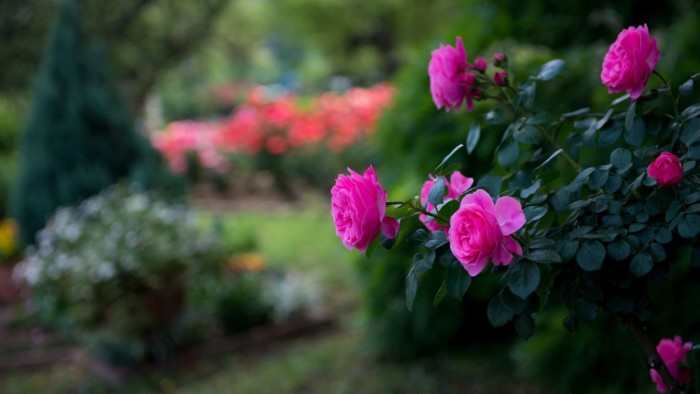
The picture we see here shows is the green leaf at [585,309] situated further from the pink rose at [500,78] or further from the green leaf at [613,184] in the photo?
the pink rose at [500,78]

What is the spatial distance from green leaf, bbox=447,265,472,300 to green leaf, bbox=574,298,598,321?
0.18 metres

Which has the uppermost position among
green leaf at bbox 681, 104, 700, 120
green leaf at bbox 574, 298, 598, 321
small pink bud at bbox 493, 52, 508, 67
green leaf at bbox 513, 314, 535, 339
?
small pink bud at bbox 493, 52, 508, 67

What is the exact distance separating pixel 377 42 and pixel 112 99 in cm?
1458

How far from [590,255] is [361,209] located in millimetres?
337

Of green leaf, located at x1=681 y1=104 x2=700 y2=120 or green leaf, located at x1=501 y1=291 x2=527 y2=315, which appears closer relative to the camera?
green leaf, located at x1=501 y1=291 x2=527 y2=315

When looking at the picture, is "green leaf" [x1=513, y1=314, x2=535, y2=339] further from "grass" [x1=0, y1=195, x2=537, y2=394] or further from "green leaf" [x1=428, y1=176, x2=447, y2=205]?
"grass" [x1=0, y1=195, x2=537, y2=394]

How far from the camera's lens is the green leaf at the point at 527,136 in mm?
1370

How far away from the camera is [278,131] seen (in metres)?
9.88

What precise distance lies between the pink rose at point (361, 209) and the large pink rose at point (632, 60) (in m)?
0.44

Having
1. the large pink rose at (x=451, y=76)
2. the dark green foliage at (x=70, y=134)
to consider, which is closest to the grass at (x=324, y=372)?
the dark green foliage at (x=70, y=134)

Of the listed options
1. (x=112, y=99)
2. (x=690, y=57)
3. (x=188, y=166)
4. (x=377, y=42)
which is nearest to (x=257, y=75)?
(x=377, y=42)

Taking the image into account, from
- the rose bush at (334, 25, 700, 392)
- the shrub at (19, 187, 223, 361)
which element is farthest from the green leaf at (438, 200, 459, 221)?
the shrub at (19, 187, 223, 361)

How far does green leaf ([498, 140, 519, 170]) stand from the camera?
1.39 metres

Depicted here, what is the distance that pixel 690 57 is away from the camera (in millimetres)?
2701
